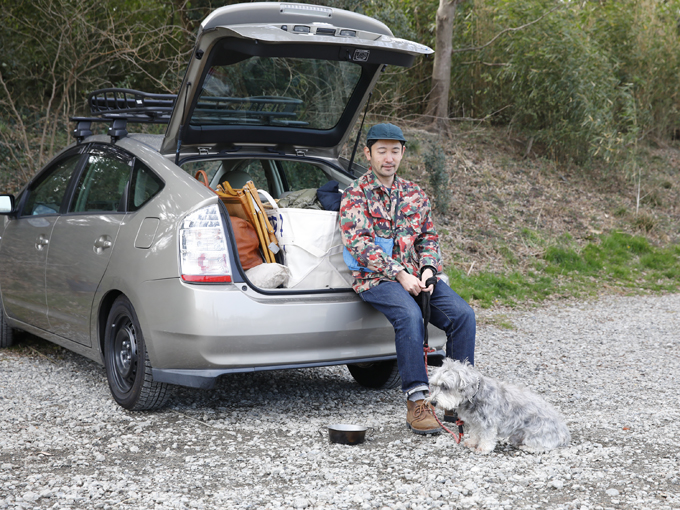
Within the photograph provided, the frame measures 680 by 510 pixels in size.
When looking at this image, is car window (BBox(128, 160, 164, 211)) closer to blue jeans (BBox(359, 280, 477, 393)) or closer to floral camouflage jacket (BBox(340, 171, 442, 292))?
floral camouflage jacket (BBox(340, 171, 442, 292))

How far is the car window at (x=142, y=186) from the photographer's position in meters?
4.12

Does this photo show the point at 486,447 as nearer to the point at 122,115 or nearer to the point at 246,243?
the point at 246,243

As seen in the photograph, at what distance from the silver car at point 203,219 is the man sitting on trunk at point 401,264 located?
0.71 ft

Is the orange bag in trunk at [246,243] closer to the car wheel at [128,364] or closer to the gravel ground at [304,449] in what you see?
the car wheel at [128,364]

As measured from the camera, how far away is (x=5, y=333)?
19.1ft

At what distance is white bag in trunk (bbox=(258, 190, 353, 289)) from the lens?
13.3ft

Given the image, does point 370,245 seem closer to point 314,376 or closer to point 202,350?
point 202,350

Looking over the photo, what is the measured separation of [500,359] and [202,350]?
3070mm

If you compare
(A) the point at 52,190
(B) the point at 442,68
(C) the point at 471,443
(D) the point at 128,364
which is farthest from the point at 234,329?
(B) the point at 442,68

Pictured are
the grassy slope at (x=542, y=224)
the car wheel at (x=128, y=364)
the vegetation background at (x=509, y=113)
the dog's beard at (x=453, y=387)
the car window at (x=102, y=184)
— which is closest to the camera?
the dog's beard at (x=453, y=387)

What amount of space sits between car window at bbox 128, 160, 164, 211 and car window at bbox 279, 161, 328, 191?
1.31 meters

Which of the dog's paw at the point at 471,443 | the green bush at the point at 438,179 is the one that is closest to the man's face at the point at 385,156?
the dog's paw at the point at 471,443

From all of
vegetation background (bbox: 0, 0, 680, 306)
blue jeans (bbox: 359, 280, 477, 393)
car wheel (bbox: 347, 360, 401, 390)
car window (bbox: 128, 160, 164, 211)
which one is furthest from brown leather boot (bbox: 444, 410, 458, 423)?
vegetation background (bbox: 0, 0, 680, 306)

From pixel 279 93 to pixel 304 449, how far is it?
8.24ft
